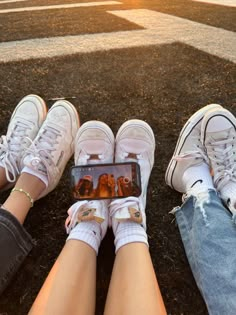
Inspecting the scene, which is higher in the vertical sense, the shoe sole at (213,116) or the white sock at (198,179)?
the shoe sole at (213,116)

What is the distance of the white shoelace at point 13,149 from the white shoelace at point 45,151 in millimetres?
48

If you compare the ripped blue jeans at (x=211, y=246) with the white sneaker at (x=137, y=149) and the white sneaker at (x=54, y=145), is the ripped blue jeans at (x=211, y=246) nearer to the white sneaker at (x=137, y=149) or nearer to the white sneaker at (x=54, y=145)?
the white sneaker at (x=137, y=149)

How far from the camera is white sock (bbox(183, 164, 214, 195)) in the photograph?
888mm

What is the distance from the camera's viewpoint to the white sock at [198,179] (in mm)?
888

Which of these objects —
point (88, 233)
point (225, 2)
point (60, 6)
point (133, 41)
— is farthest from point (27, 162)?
point (225, 2)

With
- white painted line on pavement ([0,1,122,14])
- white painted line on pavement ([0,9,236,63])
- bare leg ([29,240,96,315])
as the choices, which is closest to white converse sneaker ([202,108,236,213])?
bare leg ([29,240,96,315])

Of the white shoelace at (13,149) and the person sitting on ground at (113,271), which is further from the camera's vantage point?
the white shoelace at (13,149)

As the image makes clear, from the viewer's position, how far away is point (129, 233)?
29.9 inches

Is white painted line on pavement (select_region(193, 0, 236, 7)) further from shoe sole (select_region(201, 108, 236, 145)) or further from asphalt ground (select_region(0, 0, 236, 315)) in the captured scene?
shoe sole (select_region(201, 108, 236, 145))

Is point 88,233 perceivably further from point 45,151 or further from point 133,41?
point 133,41

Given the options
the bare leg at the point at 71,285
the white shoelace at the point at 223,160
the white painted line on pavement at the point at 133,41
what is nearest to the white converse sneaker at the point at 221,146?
the white shoelace at the point at 223,160

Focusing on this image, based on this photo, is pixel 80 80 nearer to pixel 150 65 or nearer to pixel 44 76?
pixel 44 76

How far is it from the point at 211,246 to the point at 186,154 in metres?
0.35

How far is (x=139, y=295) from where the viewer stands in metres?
0.62
